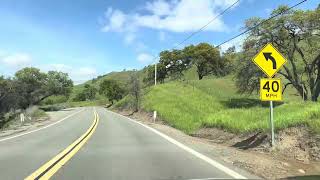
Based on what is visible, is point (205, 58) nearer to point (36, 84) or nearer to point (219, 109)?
point (36, 84)

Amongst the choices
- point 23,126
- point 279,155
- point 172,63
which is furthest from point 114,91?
point 279,155

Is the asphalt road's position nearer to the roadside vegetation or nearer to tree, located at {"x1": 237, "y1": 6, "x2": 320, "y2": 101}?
the roadside vegetation

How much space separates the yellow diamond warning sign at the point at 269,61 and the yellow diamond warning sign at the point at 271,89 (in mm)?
320

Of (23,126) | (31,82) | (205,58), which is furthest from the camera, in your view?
(205,58)

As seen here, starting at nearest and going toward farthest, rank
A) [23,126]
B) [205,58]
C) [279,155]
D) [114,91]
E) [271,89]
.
Answer: [279,155] → [271,89] → [23,126] → [205,58] → [114,91]

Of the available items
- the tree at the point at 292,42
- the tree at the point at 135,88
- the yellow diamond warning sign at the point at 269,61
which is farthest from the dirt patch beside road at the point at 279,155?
the tree at the point at 135,88

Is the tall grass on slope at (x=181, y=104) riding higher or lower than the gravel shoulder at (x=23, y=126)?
higher

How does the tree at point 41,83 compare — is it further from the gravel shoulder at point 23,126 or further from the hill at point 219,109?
the gravel shoulder at point 23,126

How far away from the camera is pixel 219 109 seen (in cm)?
4653

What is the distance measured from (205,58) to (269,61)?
95.3 m

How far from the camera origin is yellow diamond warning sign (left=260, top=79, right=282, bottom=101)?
14.8 meters

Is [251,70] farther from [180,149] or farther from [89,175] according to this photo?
[89,175]

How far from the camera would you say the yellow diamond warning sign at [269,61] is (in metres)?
15.1

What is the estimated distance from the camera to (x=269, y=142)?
15898mm
